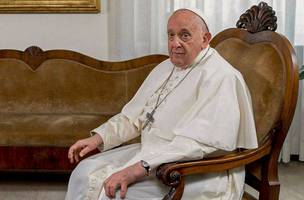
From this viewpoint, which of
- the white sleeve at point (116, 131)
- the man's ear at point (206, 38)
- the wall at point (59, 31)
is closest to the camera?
the man's ear at point (206, 38)

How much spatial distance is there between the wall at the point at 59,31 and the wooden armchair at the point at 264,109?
6.11ft

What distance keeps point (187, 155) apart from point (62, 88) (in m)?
2.13

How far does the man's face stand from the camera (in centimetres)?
207

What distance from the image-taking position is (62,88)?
12.3ft

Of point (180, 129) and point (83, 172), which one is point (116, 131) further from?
point (180, 129)

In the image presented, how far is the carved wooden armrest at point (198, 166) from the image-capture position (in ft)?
5.74

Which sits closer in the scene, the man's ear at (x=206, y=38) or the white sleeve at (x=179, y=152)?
the white sleeve at (x=179, y=152)

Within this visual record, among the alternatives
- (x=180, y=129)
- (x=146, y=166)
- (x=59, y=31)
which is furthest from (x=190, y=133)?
(x=59, y=31)

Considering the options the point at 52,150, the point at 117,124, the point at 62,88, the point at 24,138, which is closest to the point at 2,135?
the point at 24,138

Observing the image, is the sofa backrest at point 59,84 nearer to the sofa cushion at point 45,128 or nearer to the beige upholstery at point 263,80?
the sofa cushion at point 45,128

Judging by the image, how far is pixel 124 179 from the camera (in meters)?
1.80

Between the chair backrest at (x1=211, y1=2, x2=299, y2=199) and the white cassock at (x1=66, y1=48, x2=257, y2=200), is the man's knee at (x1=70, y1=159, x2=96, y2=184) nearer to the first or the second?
the white cassock at (x1=66, y1=48, x2=257, y2=200)

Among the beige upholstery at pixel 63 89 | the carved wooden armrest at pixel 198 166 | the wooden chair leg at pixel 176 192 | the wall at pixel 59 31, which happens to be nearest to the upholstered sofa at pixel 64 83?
the beige upholstery at pixel 63 89

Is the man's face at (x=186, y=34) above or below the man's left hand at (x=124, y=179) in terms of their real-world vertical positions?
above
